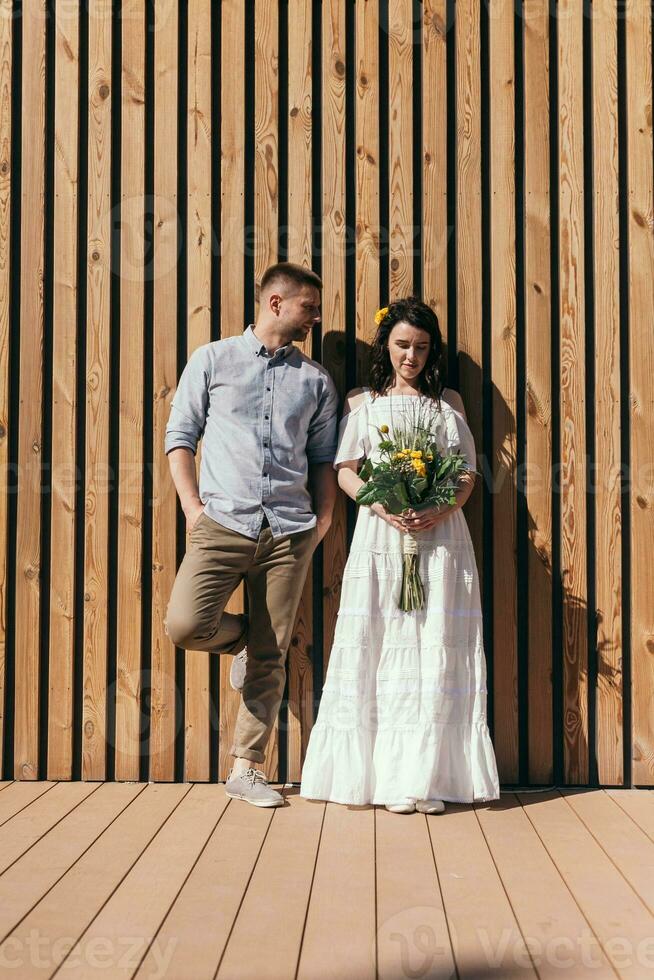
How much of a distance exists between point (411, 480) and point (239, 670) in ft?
3.31

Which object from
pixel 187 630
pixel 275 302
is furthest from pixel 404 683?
pixel 275 302

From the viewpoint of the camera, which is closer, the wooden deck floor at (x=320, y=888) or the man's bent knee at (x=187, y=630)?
the wooden deck floor at (x=320, y=888)

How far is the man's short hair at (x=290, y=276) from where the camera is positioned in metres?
3.60

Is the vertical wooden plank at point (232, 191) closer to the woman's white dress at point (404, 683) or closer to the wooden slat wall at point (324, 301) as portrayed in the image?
the wooden slat wall at point (324, 301)

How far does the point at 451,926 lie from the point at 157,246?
2793 millimetres

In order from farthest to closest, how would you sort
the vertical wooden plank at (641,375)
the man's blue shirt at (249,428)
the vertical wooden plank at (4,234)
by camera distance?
the vertical wooden plank at (4,234) < the vertical wooden plank at (641,375) < the man's blue shirt at (249,428)

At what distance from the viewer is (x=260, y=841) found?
3.03 metres

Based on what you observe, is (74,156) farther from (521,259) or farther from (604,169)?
(604,169)

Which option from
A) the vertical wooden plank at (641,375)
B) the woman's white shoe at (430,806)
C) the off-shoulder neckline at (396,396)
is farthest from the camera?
the vertical wooden plank at (641,375)

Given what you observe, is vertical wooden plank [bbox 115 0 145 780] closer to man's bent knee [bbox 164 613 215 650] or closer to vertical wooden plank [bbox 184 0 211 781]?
vertical wooden plank [bbox 184 0 211 781]

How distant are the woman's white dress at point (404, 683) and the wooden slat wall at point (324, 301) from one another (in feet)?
0.93

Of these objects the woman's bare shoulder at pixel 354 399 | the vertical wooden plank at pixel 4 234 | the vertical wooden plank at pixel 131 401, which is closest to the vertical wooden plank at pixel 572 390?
the woman's bare shoulder at pixel 354 399

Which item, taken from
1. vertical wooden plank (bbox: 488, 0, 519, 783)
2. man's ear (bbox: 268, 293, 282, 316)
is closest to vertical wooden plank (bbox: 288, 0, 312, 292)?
man's ear (bbox: 268, 293, 282, 316)

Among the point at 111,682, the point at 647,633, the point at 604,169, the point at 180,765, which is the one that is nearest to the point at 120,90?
the point at 604,169
